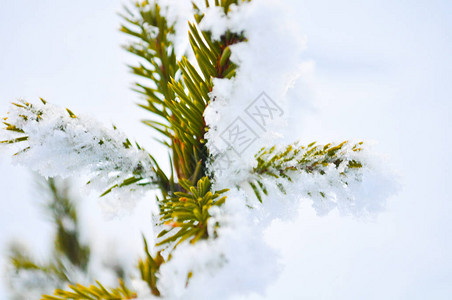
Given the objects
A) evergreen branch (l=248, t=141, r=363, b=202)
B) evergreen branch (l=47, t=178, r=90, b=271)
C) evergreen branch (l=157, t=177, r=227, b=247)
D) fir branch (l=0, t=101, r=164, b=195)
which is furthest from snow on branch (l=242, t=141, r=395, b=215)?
evergreen branch (l=47, t=178, r=90, b=271)

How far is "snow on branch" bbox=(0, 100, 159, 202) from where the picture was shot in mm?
593

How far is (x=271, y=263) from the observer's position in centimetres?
42

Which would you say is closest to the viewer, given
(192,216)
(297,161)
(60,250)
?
(192,216)

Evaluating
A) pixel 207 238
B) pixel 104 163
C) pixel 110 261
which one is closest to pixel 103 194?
pixel 104 163

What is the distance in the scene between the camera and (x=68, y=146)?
2.02 feet

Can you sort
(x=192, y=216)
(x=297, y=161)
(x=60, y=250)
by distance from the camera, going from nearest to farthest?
(x=192, y=216), (x=297, y=161), (x=60, y=250)

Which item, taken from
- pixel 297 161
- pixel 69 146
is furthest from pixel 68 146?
pixel 297 161

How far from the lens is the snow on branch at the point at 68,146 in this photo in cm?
59

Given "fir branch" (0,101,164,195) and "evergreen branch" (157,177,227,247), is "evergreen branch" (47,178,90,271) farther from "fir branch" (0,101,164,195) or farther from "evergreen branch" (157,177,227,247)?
"evergreen branch" (157,177,227,247)

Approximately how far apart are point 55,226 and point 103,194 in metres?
1.26

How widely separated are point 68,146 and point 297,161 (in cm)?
48

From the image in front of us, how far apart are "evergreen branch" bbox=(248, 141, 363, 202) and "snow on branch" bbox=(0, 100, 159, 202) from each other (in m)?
0.28

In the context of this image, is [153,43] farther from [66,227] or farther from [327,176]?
[66,227]

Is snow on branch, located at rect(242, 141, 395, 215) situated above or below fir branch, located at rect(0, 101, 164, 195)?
above
